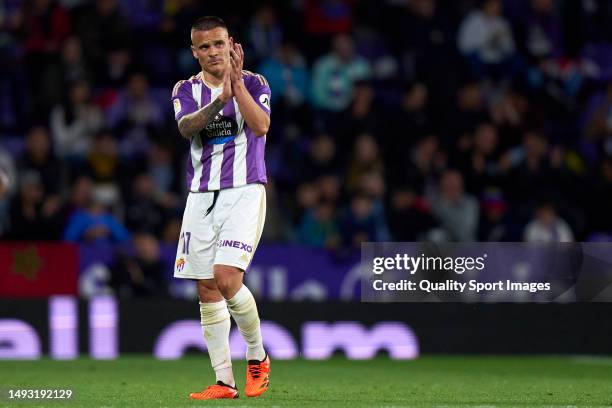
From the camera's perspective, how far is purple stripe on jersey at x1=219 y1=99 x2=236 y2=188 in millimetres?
8000

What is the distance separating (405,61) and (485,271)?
8612 mm

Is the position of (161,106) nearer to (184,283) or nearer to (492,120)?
(184,283)

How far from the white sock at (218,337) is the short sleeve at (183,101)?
1.15 meters

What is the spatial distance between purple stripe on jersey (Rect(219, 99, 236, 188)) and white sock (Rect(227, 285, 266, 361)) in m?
0.63

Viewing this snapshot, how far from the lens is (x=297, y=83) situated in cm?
1591

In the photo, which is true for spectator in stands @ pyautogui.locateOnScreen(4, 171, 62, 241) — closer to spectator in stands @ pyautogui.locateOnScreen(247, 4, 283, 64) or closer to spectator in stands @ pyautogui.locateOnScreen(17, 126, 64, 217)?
spectator in stands @ pyautogui.locateOnScreen(17, 126, 64, 217)

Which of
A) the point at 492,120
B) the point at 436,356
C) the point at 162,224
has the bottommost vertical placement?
the point at 436,356

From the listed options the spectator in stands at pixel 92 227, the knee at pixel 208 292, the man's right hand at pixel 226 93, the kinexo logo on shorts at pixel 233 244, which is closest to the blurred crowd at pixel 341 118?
the spectator in stands at pixel 92 227

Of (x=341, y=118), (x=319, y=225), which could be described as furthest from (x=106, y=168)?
(x=341, y=118)

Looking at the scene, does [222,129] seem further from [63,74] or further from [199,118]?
[63,74]

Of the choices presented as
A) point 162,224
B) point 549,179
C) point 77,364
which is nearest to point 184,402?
point 77,364

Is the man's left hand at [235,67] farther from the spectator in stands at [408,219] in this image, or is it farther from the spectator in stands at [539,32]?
Answer: the spectator in stands at [539,32]

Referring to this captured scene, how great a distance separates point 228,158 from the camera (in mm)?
8031

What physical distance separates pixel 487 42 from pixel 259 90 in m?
8.98
